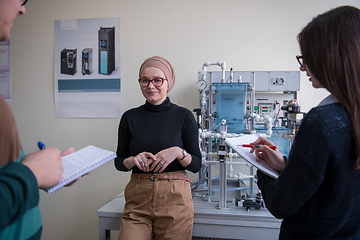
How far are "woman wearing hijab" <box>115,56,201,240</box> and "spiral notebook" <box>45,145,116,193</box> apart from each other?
42cm

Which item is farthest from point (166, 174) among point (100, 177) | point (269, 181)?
point (100, 177)

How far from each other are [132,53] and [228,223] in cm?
180

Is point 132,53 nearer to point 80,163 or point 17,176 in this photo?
point 80,163

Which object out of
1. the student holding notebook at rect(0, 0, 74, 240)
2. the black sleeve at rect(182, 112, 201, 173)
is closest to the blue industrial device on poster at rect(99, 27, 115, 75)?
the black sleeve at rect(182, 112, 201, 173)

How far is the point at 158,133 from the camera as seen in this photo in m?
1.24

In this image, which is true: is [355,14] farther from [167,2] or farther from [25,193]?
[167,2]

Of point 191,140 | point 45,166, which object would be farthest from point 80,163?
point 191,140

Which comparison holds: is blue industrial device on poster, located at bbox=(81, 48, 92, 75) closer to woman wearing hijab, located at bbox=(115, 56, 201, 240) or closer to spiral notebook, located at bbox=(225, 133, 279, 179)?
woman wearing hijab, located at bbox=(115, 56, 201, 240)

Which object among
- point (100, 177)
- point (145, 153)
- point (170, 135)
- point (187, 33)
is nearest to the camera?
point (145, 153)

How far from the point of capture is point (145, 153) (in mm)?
1132

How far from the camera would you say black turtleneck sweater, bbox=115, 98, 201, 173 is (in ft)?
4.04

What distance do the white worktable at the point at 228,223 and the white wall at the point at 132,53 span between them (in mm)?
870

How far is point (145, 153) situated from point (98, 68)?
61.8 inches

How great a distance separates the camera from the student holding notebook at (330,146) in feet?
1.90
